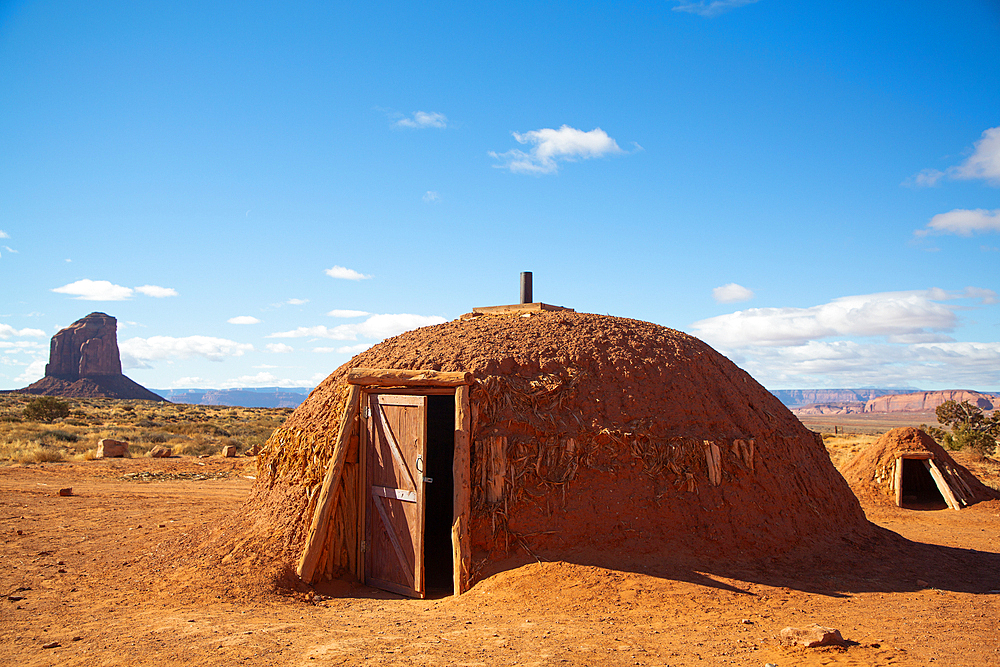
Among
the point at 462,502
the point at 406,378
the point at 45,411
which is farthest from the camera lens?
the point at 45,411

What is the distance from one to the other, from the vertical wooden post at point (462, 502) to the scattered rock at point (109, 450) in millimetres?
17229

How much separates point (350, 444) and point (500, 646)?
302 centimetres

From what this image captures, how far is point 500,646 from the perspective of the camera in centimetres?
511

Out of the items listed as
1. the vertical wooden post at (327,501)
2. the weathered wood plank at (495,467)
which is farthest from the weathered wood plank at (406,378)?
the weathered wood plank at (495,467)

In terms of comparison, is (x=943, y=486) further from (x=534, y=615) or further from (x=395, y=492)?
(x=395, y=492)

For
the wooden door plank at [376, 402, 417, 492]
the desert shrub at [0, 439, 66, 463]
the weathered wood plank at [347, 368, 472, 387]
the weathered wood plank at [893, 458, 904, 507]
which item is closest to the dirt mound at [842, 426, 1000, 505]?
the weathered wood plank at [893, 458, 904, 507]

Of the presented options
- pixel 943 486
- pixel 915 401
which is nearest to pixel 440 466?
pixel 943 486

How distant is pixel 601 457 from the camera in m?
7.01

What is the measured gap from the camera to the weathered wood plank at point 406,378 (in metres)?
7.10

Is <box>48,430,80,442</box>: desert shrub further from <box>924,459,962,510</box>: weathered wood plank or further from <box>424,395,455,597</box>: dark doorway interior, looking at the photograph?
<box>924,459,962,510</box>: weathered wood plank

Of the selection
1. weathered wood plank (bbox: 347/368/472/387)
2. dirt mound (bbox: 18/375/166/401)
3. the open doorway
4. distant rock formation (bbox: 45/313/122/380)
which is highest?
distant rock formation (bbox: 45/313/122/380)

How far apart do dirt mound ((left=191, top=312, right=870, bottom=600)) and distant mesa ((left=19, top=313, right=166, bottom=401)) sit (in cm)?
7073

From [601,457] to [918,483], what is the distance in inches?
483

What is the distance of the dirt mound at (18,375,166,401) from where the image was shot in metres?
68.1
